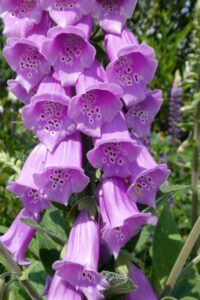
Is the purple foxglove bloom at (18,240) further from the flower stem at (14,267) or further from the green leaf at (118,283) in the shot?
the green leaf at (118,283)

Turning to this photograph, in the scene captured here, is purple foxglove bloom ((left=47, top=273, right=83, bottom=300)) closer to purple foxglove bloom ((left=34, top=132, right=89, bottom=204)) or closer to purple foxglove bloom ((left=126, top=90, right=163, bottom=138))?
purple foxglove bloom ((left=34, top=132, right=89, bottom=204))

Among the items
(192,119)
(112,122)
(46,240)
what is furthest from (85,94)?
(192,119)

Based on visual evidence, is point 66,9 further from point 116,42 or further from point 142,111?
point 142,111

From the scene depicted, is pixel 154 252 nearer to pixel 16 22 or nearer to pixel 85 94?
pixel 85 94

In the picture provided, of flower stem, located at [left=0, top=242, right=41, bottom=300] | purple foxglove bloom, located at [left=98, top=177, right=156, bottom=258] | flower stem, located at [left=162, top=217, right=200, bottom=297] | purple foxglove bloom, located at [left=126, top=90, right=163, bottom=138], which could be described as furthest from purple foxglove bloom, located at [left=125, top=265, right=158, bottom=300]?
purple foxglove bloom, located at [left=126, top=90, right=163, bottom=138]

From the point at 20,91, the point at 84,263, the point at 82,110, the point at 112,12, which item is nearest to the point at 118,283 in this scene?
the point at 84,263

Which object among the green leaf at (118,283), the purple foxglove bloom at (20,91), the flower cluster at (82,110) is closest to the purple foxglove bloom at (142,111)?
the flower cluster at (82,110)
